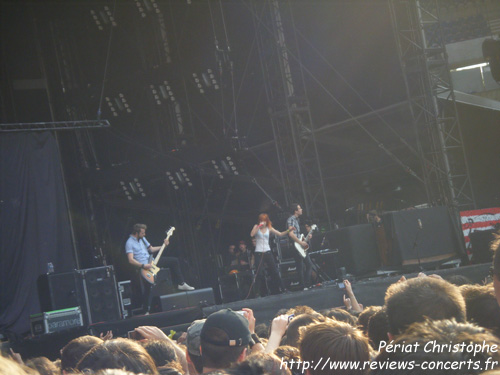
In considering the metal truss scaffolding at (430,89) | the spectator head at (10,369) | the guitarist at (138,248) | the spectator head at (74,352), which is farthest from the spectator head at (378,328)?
the metal truss scaffolding at (430,89)

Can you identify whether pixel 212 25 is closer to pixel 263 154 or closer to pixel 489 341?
pixel 263 154

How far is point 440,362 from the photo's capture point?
1529mm

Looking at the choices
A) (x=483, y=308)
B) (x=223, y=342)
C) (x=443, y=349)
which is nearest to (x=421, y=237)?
(x=483, y=308)

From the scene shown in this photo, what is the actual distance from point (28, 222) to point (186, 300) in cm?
428

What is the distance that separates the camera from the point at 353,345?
2348mm

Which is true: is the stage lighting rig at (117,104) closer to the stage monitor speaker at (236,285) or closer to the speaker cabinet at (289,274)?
the stage monitor speaker at (236,285)

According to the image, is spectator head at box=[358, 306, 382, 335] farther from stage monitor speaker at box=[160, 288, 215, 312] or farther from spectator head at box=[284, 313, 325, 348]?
stage monitor speaker at box=[160, 288, 215, 312]

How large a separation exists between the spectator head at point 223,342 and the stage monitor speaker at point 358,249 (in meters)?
9.17

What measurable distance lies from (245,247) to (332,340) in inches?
585

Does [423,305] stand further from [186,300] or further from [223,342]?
[186,300]

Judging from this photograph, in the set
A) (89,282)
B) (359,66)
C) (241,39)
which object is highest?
(241,39)

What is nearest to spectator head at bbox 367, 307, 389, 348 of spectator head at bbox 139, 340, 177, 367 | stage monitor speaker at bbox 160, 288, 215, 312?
spectator head at bbox 139, 340, 177, 367

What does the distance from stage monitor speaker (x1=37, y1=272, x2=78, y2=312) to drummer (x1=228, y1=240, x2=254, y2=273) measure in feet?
18.2

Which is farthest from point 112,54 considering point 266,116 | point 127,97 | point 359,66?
point 359,66
